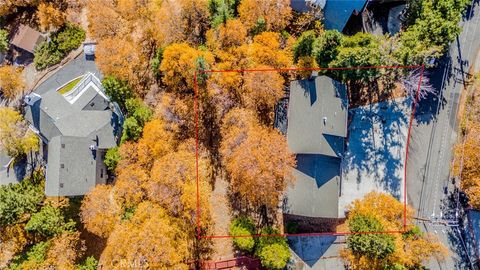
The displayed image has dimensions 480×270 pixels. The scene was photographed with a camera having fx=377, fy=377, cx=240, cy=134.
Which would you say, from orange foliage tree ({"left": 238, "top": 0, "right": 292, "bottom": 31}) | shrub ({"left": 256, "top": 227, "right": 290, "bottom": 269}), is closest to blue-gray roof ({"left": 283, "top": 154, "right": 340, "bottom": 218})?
shrub ({"left": 256, "top": 227, "right": 290, "bottom": 269})

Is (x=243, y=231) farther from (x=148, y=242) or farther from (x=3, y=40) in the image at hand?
(x=3, y=40)

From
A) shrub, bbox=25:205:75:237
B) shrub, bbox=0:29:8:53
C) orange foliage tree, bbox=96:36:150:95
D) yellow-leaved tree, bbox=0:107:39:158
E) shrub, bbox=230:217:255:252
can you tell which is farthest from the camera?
shrub, bbox=0:29:8:53

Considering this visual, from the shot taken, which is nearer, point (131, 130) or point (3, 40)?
point (131, 130)

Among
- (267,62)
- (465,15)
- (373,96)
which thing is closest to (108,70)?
(267,62)

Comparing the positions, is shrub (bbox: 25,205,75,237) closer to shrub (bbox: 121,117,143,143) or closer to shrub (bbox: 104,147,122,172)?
shrub (bbox: 104,147,122,172)

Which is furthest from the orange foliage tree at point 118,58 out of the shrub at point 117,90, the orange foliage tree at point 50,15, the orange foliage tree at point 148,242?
the orange foliage tree at point 148,242

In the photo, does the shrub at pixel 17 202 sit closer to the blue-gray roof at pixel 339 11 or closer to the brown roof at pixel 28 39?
the brown roof at pixel 28 39

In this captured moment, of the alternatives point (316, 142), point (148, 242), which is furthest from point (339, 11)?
point (148, 242)
